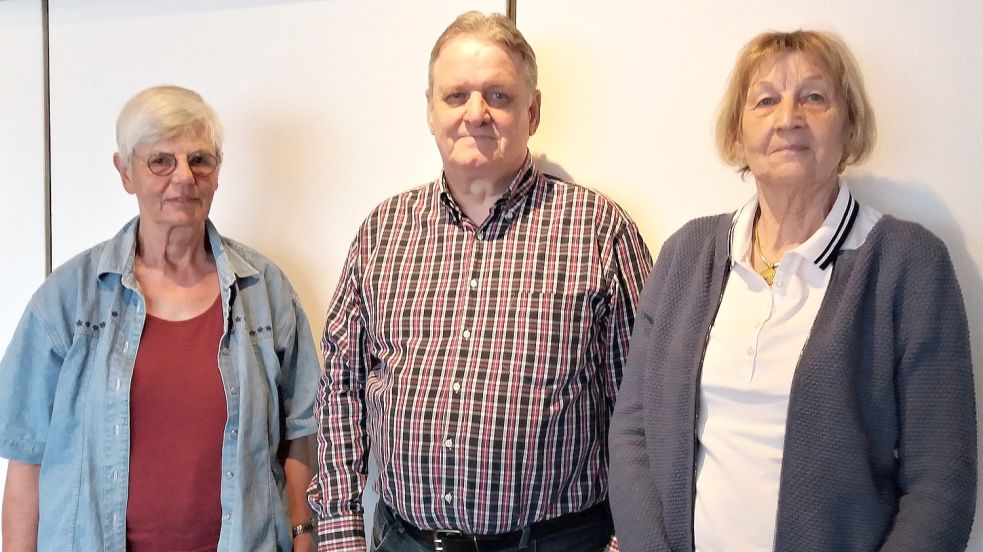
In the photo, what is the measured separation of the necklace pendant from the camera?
1.40 m

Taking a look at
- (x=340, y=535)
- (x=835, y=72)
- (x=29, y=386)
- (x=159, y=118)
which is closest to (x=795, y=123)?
(x=835, y=72)

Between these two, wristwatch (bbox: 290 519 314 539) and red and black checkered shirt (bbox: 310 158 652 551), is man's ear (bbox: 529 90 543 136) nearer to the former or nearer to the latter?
red and black checkered shirt (bbox: 310 158 652 551)

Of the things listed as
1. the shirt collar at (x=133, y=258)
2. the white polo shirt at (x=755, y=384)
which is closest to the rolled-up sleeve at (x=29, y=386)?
the shirt collar at (x=133, y=258)

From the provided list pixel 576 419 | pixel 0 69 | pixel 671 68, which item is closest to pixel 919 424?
pixel 576 419

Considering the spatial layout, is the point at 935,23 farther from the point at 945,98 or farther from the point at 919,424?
the point at 919,424

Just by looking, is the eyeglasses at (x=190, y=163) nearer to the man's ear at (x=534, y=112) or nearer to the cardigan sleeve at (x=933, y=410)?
the man's ear at (x=534, y=112)

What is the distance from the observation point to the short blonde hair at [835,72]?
54.5 inches

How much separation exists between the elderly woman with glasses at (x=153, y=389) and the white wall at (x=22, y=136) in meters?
0.59

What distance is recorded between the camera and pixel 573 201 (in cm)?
168

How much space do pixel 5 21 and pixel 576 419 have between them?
1966 millimetres

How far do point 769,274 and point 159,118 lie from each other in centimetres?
131

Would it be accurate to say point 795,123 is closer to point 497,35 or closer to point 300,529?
point 497,35

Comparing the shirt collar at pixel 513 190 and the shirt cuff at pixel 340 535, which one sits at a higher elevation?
the shirt collar at pixel 513 190

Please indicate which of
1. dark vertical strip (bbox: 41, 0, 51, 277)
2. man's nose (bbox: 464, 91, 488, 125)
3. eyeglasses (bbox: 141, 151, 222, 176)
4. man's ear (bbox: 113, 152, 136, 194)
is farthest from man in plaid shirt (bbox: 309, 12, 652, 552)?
dark vertical strip (bbox: 41, 0, 51, 277)
